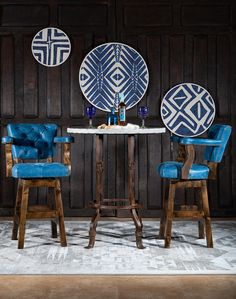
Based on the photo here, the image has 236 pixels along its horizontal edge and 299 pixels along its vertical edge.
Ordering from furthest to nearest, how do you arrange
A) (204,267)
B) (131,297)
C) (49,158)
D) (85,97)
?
(85,97)
(49,158)
(204,267)
(131,297)

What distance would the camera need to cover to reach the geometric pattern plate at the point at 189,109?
19.9ft

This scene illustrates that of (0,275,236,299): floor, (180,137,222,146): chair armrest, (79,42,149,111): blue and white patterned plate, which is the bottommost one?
(0,275,236,299): floor

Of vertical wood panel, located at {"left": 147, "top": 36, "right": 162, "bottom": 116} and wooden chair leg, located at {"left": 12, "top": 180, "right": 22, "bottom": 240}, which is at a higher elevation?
vertical wood panel, located at {"left": 147, "top": 36, "right": 162, "bottom": 116}

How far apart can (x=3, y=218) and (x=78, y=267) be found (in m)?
2.25

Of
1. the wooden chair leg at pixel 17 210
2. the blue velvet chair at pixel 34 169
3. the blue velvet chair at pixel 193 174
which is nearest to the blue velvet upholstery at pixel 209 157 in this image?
the blue velvet chair at pixel 193 174

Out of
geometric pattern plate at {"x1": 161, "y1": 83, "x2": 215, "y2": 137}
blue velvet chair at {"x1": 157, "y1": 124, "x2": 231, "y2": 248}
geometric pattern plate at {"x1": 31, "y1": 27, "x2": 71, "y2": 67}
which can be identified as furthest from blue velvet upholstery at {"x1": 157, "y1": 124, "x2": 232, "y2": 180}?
geometric pattern plate at {"x1": 31, "y1": 27, "x2": 71, "y2": 67}

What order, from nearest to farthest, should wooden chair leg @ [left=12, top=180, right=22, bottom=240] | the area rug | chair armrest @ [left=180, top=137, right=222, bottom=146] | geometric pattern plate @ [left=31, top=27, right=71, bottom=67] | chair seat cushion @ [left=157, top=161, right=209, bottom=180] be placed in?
the area rug < chair armrest @ [left=180, top=137, right=222, bottom=146] < chair seat cushion @ [left=157, top=161, right=209, bottom=180] < wooden chair leg @ [left=12, top=180, right=22, bottom=240] < geometric pattern plate @ [left=31, top=27, right=71, bottom=67]

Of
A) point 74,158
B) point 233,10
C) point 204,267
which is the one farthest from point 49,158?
point 233,10

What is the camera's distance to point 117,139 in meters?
6.10

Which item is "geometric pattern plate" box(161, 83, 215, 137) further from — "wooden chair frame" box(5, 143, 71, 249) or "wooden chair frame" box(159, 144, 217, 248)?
"wooden chair frame" box(5, 143, 71, 249)

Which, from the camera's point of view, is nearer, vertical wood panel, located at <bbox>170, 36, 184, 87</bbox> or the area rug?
the area rug

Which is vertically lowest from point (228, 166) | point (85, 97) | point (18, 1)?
point (228, 166)

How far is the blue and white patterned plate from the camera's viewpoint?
6.05 m

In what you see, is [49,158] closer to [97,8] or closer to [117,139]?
[117,139]
